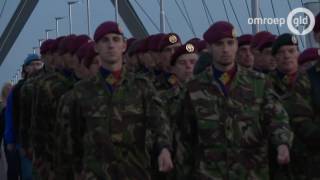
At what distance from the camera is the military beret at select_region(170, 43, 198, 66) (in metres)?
8.77

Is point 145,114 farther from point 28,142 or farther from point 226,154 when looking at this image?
point 28,142

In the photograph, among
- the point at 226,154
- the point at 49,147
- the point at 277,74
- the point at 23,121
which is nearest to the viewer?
the point at 226,154

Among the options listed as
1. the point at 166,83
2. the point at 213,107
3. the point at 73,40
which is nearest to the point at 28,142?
the point at 73,40

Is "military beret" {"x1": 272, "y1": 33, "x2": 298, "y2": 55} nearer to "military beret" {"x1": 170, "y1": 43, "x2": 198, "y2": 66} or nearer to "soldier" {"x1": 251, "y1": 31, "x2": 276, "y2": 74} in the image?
"military beret" {"x1": 170, "y1": 43, "x2": 198, "y2": 66}

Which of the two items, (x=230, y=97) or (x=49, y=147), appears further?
(x=49, y=147)

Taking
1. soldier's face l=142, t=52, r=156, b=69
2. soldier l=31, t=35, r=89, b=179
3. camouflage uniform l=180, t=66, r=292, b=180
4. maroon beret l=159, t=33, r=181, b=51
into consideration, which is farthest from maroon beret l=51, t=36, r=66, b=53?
camouflage uniform l=180, t=66, r=292, b=180

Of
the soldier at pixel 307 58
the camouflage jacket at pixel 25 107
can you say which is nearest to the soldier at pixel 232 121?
the soldier at pixel 307 58

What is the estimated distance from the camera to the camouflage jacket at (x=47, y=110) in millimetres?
10445

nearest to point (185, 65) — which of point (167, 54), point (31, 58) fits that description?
point (167, 54)

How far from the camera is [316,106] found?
727cm

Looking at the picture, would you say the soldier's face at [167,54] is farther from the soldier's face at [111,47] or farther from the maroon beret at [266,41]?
the soldier's face at [111,47]

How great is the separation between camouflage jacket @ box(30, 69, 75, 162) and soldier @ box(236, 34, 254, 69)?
1.68 metres

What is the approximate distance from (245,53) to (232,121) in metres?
2.71

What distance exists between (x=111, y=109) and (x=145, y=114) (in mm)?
242
